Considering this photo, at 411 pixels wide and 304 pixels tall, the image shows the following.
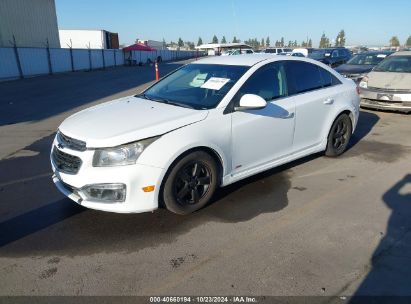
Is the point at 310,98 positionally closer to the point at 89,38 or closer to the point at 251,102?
the point at 251,102

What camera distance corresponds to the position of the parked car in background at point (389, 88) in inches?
352

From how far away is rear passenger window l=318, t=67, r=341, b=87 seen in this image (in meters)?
5.53

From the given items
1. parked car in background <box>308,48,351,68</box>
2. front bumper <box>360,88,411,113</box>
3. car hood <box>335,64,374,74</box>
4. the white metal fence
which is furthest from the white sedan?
the white metal fence

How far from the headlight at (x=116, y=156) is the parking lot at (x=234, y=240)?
2.38ft

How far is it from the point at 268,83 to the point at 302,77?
2.57 feet

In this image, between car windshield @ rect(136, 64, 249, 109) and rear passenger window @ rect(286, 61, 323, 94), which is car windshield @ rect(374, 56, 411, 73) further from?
car windshield @ rect(136, 64, 249, 109)

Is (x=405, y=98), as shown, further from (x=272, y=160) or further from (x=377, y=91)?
(x=272, y=160)

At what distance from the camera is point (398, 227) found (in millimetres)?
3730

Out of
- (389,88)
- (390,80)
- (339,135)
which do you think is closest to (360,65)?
(390,80)

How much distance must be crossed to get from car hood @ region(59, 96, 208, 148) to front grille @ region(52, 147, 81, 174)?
214 millimetres

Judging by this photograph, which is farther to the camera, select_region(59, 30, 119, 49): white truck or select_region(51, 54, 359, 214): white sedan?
Answer: select_region(59, 30, 119, 49): white truck

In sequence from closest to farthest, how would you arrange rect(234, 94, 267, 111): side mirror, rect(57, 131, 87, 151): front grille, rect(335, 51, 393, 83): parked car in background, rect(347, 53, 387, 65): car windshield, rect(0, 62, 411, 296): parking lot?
rect(0, 62, 411, 296): parking lot < rect(57, 131, 87, 151): front grille < rect(234, 94, 267, 111): side mirror < rect(335, 51, 393, 83): parked car in background < rect(347, 53, 387, 65): car windshield

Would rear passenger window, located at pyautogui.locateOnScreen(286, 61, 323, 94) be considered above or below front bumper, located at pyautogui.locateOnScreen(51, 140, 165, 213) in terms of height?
above

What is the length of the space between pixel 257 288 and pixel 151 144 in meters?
1.64
